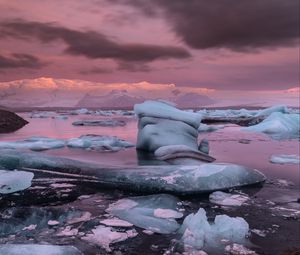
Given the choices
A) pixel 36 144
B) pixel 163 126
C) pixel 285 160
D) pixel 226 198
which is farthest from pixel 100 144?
pixel 226 198

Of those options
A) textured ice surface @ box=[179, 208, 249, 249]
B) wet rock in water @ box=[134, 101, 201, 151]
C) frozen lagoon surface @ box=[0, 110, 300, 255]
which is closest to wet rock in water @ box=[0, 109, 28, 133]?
wet rock in water @ box=[134, 101, 201, 151]

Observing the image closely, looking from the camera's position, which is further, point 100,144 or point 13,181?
point 100,144

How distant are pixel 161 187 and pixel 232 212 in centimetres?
124

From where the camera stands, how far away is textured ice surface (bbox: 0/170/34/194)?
5305 mm

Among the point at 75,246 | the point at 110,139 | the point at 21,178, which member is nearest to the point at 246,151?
the point at 110,139

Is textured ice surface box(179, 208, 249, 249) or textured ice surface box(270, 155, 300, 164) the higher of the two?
textured ice surface box(270, 155, 300, 164)

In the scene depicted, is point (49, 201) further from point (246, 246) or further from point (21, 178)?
point (246, 246)

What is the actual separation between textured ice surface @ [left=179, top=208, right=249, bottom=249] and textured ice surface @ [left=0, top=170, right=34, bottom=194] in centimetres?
258

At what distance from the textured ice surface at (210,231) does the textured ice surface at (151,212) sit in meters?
0.26

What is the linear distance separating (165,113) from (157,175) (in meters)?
4.67

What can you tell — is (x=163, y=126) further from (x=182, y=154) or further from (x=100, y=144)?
(x=182, y=154)

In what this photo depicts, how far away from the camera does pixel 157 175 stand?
5.85 meters

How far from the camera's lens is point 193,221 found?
3.77m

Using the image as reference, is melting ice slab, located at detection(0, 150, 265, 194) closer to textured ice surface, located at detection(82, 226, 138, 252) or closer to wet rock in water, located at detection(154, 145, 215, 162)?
wet rock in water, located at detection(154, 145, 215, 162)
